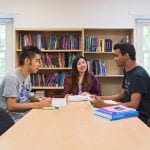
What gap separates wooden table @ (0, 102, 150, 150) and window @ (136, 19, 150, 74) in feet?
9.75

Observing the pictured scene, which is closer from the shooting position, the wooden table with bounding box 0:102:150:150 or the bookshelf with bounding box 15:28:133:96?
the wooden table with bounding box 0:102:150:150

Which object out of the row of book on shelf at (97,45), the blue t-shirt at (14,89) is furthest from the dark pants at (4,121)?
the row of book on shelf at (97,45)

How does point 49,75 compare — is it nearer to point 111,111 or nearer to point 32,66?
point 32,66

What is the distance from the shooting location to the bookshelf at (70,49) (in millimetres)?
4730

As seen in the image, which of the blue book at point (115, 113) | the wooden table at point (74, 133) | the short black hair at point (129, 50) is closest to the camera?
the wooden table at point (74, 133)

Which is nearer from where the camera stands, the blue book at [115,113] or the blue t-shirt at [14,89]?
the blue book at [115,113]

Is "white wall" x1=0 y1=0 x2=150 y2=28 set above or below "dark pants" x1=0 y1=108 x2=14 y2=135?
above

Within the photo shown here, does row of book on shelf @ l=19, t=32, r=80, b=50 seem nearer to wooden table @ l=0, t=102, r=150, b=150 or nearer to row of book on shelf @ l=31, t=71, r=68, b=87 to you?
row of book on shelf @ l=31, t=71, r=68, b=87

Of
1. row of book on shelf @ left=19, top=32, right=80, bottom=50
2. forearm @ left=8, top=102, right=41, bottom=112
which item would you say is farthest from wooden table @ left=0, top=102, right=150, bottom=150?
row of book on shelf @ left=19, top=32, right=80, bottom=50

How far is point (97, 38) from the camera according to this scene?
4797 millimetres

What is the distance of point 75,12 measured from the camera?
489 centimetres

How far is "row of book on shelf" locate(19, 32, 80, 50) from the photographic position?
4758 millimetres

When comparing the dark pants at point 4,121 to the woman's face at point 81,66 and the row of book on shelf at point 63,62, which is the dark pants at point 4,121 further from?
the row of book on shelf at point 63,62

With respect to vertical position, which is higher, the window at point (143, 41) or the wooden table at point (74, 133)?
the window at point (143, 41)
